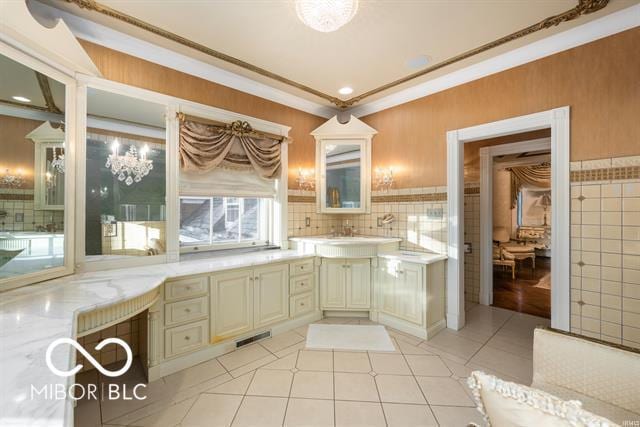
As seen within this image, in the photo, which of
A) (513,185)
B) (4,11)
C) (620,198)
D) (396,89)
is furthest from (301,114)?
(513,185)

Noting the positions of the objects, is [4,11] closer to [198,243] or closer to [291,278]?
[198,243]

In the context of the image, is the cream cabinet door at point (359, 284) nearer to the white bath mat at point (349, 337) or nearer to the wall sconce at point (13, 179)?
the white bath mat at point (349, 337)

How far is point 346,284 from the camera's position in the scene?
331 cm

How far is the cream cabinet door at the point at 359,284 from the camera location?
10.9 feet

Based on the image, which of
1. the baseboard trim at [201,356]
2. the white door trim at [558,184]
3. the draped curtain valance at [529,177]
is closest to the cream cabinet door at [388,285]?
the baseboard trim at [201,356]

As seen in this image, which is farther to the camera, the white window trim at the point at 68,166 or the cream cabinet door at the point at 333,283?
the cream cabinet door at the point at 333,283

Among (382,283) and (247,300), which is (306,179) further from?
(247,300)

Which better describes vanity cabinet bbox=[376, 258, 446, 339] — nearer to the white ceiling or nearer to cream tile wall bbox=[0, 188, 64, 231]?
the white ceiling

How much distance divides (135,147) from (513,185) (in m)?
7.91

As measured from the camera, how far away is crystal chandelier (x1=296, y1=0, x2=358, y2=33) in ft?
5.46

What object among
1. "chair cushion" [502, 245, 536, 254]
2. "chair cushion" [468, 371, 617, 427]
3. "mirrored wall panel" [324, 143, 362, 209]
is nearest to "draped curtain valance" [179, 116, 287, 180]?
"mirrored wall panel" [324, 143, 362, 209]

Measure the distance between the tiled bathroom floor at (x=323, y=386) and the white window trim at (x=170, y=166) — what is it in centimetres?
92

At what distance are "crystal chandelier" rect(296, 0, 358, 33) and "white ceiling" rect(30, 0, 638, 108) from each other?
0.44 metres

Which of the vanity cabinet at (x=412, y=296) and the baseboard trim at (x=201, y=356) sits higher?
the vanity cabinet at (x=412, y=296)
